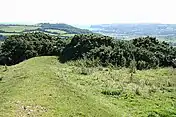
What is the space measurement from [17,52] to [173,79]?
100 feet

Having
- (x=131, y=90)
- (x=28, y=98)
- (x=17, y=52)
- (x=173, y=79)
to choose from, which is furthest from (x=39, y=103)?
(x=17, y=52)

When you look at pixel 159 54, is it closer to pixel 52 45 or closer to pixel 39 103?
pixel 52 45

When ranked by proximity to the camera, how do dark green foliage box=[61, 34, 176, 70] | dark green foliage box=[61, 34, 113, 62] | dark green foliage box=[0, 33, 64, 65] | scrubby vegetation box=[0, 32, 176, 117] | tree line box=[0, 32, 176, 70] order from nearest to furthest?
scrubby vegetation box=[0, 32, 176, 117]
dark green foliage box=[61, 34, 176, 70]
tree line box=[0, 32, 176, 70]
dark green foliage box=[61, 34, 113, 62]
dark green foliage box=[0, 33, 64, 65]

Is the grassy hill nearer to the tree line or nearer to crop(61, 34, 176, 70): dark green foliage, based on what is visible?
crop(61, 34, 176, 70): dark green foliage

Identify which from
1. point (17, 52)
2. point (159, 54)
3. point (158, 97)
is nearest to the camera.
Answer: point (158, 97)

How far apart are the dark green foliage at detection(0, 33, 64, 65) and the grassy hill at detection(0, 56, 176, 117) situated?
79.0 ft

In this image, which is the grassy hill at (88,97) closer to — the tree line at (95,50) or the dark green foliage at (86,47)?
the tree line at (95,50)

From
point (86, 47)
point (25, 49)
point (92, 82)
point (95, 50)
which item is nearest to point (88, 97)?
point (92, 82)

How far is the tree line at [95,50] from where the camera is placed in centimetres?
4541

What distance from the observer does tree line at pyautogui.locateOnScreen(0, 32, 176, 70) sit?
149 feet

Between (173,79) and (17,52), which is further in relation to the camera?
(17,52)

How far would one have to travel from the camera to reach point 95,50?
4747 cm

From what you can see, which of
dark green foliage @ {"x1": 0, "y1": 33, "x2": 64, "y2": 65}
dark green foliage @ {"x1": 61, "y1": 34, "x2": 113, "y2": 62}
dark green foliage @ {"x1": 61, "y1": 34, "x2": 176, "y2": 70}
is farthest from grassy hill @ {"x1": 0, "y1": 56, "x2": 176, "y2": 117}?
dark green foliage @ {"x1": 0, "y1": 33, "x2": 64, "y2": 65}

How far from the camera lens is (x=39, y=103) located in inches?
770
